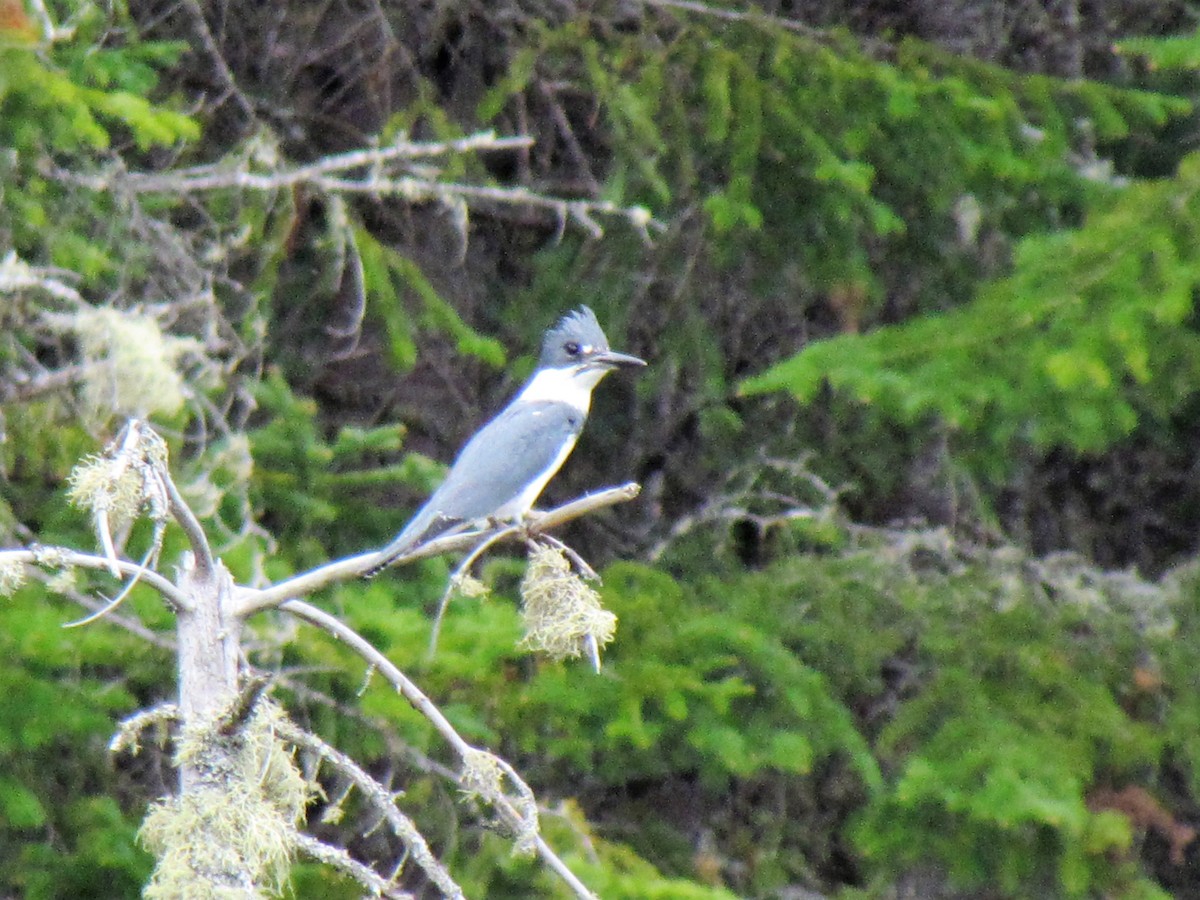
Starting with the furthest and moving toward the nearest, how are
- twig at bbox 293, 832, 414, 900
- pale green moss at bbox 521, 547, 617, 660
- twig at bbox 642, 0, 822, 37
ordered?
1. twig at bbox 642, 0, 822, 37
2. pale green moss at bbox 521, 547, 617, 660
3. twig at bbox 293, 832, 414, 900

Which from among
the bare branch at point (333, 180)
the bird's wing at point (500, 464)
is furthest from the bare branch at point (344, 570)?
the bare branch at point (333, 180)

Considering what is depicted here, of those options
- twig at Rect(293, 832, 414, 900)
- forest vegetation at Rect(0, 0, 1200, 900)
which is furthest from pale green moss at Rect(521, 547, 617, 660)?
forest vegetation at Rect(0, 0, 1200, 900)

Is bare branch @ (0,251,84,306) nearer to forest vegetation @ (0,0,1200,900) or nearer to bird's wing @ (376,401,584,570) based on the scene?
forest vegetation @ (0,0,1200,900)

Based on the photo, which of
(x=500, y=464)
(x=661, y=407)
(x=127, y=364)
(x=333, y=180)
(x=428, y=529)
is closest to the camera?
(x=428, y=529)

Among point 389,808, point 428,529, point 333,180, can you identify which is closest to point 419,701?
point 389,808

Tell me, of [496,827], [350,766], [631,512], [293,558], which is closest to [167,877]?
[350,766]

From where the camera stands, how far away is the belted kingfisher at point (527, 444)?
3.68 metres

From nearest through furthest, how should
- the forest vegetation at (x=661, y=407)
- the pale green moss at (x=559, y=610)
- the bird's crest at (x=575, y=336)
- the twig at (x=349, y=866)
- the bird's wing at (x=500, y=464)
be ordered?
the twig at (x=349, y=866)
the pale green moss at (x=559, y=610)
the bird's wing at (x=500, y=464)
the forest vegetation at (x=661, y=407)
the bird's crest at (x=575, y=336)

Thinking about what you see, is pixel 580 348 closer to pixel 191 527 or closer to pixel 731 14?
pixel 731 14

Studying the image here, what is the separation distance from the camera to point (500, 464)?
3.88 m

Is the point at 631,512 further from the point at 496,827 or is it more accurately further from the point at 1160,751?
the point at 496,827

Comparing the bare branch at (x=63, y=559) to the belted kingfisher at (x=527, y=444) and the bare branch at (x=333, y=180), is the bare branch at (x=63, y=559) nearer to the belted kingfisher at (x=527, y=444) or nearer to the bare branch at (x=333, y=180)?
the belted kingfisher at (x=527, y=444)

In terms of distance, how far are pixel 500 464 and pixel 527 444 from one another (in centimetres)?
17

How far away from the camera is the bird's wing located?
3.66m
